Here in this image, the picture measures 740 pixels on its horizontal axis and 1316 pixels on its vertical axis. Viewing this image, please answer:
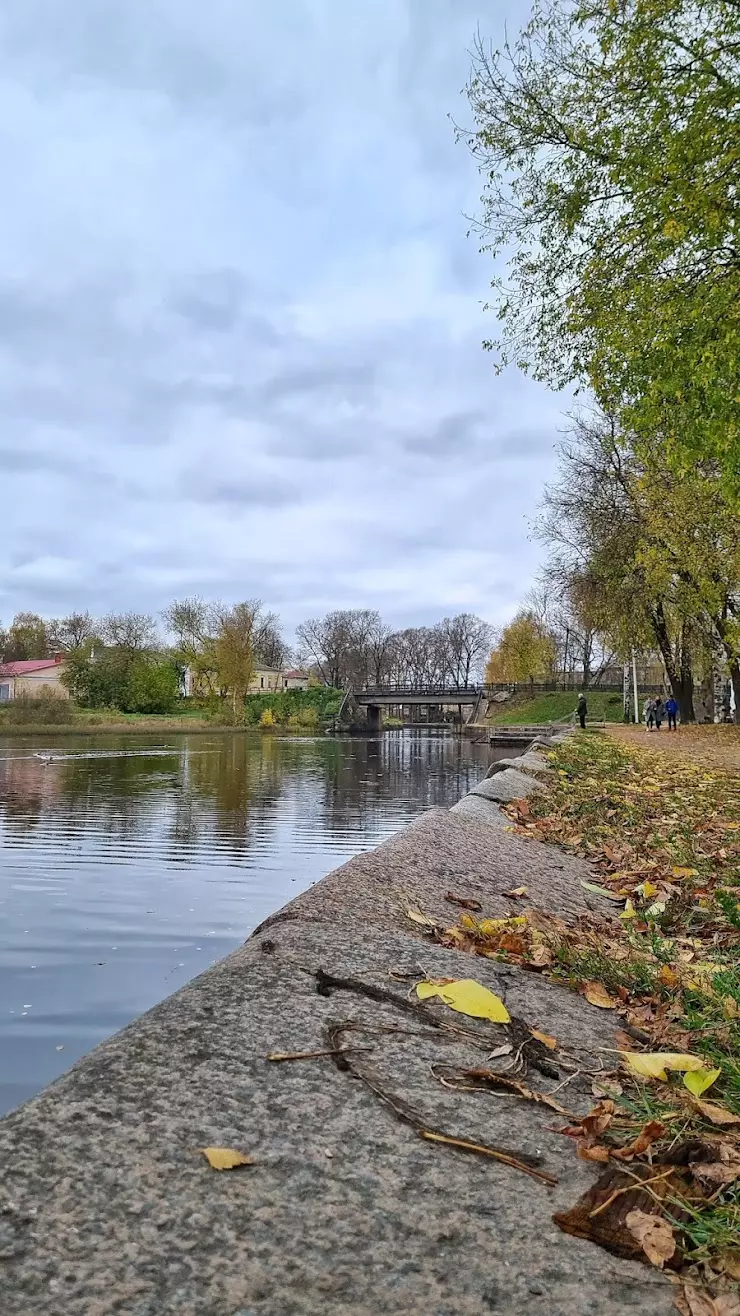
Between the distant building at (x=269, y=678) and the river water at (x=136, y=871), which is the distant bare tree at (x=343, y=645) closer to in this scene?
the distant building at (x=269, y=678)

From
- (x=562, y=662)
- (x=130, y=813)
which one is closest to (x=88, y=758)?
(x=130, y=813)

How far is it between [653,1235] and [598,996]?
1552mm

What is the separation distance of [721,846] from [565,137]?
9.19 metres

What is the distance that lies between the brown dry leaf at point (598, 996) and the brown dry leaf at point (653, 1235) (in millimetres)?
1449

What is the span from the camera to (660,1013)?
2.90 meters

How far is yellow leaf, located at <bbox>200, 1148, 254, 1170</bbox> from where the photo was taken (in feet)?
5.31

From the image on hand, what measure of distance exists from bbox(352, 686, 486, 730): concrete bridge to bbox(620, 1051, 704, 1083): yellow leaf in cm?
7331

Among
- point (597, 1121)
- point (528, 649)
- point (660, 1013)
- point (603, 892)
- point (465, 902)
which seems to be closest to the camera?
point (597, 1121)

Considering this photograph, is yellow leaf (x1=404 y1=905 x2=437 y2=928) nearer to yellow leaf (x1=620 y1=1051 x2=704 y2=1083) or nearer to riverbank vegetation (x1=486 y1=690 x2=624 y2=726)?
yellow leaf (x1=620 y1=1051 x2=704 y2=1083)

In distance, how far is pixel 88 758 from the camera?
32.7m

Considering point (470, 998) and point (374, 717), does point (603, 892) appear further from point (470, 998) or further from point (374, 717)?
point (374, 717)

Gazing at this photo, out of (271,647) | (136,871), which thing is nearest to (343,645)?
(271,647)

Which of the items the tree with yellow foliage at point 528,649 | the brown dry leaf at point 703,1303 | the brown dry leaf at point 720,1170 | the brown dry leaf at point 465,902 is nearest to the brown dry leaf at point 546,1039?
the brown dry leaf at point 720,1170

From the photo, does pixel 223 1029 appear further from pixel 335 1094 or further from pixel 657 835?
pixel 657 835
